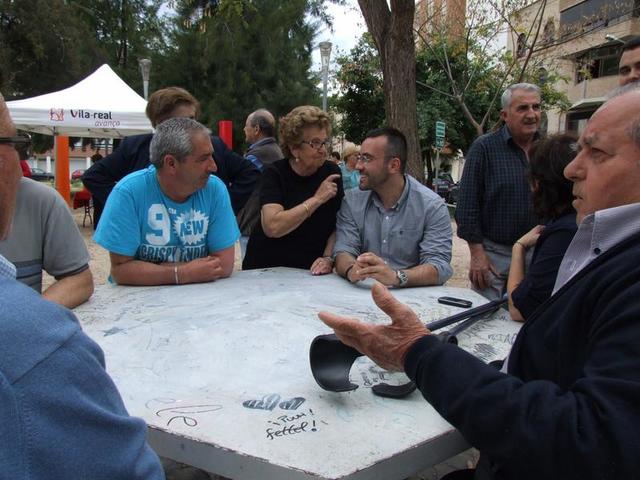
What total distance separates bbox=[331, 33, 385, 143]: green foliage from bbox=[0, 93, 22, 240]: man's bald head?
1565 cm

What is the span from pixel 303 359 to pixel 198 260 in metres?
1.12

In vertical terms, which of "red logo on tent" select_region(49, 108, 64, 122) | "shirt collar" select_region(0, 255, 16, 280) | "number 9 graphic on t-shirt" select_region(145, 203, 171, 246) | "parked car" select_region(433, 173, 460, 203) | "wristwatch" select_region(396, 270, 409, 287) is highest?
"red logo on tent" select_region(49, 108, 64, 122)

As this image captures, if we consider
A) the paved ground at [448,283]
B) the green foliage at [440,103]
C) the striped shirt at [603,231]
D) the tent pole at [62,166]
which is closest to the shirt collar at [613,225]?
the striped shirt at [603,231]

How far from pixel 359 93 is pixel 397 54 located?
11971mm

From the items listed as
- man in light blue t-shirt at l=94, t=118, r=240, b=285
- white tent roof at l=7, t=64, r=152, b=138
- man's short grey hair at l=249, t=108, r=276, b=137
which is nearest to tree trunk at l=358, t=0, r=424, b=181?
man's short grey hair at l=249, t=108, r=276, b=137

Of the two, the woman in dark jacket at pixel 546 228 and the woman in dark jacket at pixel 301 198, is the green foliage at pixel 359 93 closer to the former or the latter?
the woman in dark jacket at pixel 301 198

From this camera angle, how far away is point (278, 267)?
117 inches

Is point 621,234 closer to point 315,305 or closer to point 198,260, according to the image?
point 315,305

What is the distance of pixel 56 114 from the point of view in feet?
31.4

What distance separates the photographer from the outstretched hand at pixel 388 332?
1134 millimetres

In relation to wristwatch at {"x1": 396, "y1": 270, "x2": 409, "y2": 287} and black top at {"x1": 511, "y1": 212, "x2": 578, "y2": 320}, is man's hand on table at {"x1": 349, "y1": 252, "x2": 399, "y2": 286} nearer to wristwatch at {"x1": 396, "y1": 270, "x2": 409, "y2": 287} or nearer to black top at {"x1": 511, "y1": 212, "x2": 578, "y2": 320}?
wristwatch at {"x1": 396, "y1": 270, "x2": 409, "y2": 287}

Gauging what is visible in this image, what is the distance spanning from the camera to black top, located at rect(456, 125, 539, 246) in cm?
318

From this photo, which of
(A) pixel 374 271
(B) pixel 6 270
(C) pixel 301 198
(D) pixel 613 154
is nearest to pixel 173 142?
(C) pixel 301 198

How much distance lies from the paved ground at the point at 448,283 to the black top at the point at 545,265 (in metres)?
0.55
